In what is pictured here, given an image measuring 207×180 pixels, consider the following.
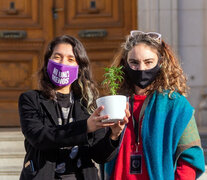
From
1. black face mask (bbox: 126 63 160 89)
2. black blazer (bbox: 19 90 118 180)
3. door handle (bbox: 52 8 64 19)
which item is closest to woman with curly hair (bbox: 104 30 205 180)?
black face mask (bbox: 126 63 160 89)

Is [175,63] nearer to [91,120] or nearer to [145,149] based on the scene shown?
[145,149]

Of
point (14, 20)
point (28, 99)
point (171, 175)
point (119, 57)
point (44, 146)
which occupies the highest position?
point (14, 20)

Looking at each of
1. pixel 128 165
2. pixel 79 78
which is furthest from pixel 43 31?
pixel 128 165

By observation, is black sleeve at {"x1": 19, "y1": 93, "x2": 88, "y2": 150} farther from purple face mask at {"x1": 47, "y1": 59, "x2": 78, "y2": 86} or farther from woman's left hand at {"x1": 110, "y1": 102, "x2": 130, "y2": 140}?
purple face mask at {"x1": 47, "y1": 59, "x2": 78, "y2": 86}

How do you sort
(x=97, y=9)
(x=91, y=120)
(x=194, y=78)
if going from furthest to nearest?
(x=97, y=9) < (x=194, y=78) < (x=91, y=120)

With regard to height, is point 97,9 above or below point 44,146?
above

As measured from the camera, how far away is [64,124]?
2.45m

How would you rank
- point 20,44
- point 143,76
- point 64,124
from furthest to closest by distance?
point 20,44, point 143,76, point 64,124

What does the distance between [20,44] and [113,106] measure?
14.6ft

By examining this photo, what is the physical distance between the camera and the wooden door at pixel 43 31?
6293 mm

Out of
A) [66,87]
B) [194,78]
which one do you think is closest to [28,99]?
[66,87]

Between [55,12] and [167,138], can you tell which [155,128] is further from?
[55,12]

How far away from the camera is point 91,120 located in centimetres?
226

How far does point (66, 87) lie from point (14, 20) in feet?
13.2
